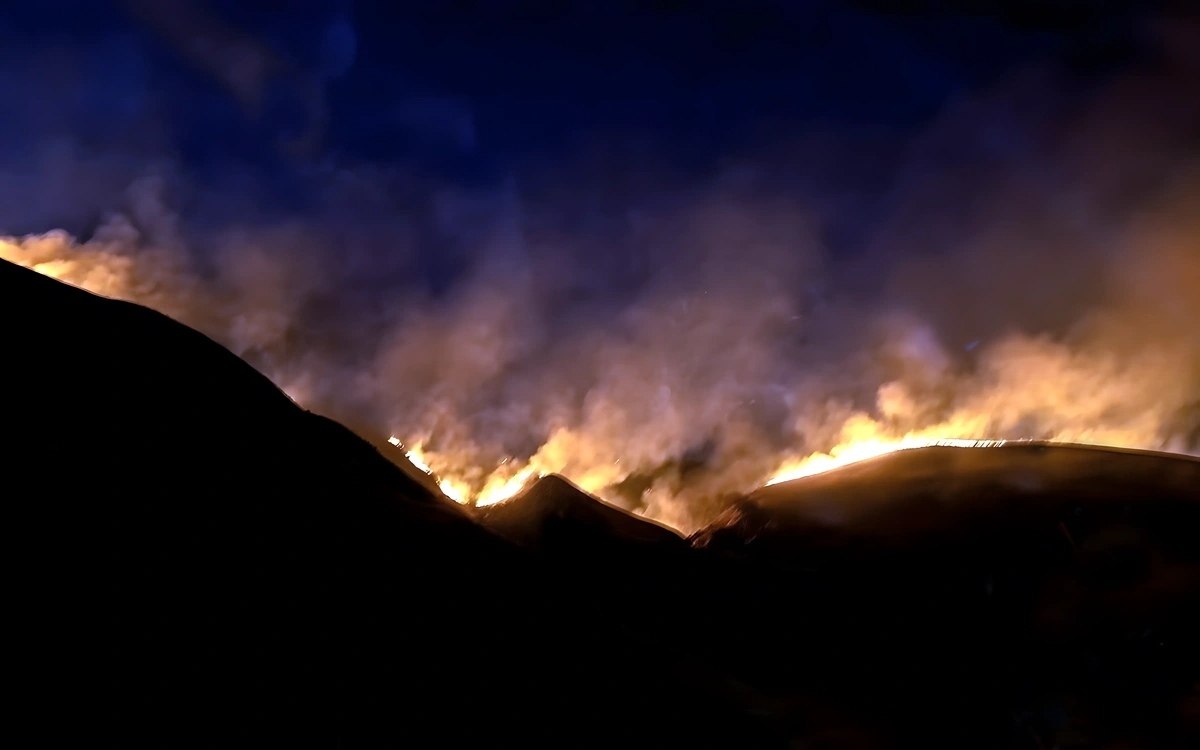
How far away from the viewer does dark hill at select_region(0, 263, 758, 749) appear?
625 centimetres

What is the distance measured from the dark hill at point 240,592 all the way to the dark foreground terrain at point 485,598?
0.10 ft

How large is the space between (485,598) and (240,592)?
3.06 metres

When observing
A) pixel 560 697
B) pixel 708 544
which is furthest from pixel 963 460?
pixel 560 697

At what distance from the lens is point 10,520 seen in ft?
21.8

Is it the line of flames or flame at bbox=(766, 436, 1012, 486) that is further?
the line of flames

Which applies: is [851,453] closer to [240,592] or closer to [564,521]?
[564,521]

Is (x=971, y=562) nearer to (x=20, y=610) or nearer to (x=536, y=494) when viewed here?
(x=536, y=494)

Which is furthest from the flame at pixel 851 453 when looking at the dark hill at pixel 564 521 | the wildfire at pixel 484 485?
the wildfire at pixel 484 485

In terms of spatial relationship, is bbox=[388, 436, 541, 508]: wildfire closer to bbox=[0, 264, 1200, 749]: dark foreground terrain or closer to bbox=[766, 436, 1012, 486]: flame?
bbox=[0, 264, 1200, 749]: dark foreground terrain

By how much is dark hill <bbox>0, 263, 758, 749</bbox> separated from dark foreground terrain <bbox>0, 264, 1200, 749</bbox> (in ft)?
0.10

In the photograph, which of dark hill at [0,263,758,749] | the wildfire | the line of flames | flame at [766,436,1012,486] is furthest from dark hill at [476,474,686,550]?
the wildfire

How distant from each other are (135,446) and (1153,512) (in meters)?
14.8

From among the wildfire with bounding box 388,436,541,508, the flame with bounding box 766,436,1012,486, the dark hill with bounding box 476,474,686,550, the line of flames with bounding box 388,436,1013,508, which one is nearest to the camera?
the flame with bounding box 766,436,1012,486

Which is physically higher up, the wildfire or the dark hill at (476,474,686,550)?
the wildfire
